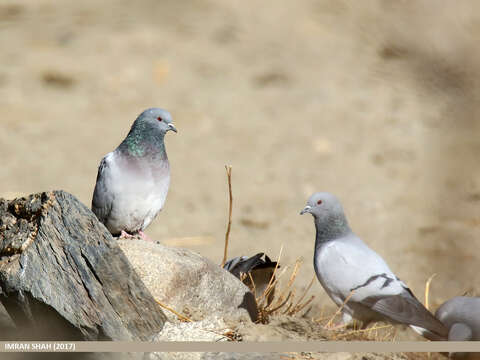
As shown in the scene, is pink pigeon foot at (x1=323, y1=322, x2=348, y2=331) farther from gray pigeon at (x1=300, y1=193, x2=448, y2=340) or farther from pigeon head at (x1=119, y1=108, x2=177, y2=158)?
pigeon head at (x1=119, y1=108, x2=177, y2=158)

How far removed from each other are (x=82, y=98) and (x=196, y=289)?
609 centimetres

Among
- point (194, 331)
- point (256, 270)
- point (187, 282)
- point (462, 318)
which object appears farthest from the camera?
point (256, 270)

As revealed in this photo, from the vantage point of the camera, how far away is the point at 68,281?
246 centimetres

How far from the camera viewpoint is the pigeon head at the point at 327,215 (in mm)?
3561

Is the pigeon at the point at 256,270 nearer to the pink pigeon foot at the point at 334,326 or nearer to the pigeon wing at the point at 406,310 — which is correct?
the pink pigeon foot at the point at 334,326

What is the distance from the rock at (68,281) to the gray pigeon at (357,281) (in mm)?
1115

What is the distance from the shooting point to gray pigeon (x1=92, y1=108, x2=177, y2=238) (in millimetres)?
3229

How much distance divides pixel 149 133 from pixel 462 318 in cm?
172

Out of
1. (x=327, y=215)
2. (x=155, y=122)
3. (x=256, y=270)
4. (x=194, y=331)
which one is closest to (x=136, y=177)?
(x=155, y=122)

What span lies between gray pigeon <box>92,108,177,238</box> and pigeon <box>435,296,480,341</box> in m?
1.48

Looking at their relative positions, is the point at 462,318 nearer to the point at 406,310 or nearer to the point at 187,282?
the point at 406,310

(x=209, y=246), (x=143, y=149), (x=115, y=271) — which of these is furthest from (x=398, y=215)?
(x=115, y=271)

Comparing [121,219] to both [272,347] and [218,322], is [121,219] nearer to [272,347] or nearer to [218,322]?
[218,322]

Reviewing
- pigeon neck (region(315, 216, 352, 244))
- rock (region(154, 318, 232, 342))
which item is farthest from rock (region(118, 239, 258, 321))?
pigeon neck (region(315, 216, 352, 244))
